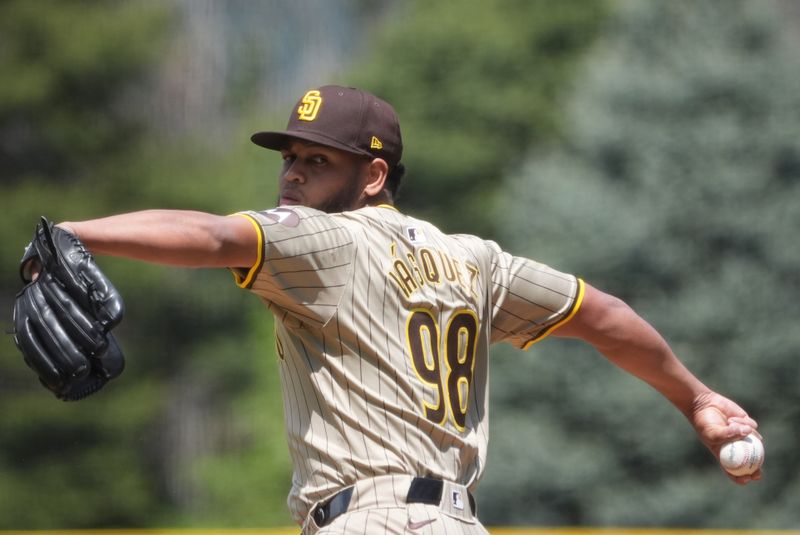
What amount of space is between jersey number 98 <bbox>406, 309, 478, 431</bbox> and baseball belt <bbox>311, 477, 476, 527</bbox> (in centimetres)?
14

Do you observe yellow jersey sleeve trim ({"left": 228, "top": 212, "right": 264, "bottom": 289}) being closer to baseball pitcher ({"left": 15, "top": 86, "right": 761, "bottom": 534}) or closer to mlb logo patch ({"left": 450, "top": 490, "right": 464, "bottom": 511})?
baseball pitcher ({"left": 15, "top": 86, "right": 761, "bottom": 534})

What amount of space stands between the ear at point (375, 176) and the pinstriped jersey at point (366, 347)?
129 mm

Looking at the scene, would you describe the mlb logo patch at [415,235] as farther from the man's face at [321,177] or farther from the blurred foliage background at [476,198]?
the blurred foliage background at [476,198]

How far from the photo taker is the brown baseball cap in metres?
3.13

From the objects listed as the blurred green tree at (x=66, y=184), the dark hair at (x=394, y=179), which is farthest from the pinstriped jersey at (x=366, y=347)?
the blurred green tree at (x=66, y=184)

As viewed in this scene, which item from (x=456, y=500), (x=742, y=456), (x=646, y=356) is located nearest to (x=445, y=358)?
(x=456, y=500)

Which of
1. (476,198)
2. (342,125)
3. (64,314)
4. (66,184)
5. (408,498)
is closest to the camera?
(64,314)

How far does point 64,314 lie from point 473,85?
14006mm

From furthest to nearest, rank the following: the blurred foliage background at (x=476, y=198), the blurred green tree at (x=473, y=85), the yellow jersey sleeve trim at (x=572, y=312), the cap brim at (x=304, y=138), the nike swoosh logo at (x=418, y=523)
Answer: the blurred green tree at (x=473, y=85)
the blurred foliage background at (x=476, y=198)
the yellow jersey sleeve trim at (x=572, y=312)
the cap brim at (x=304, y=138)
the nike swoosh logo at (x=418, y=523)

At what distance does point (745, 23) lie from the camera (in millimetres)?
12227

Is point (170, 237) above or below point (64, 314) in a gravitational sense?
above

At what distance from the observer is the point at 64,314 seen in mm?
2500

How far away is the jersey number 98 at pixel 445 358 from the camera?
117 inches

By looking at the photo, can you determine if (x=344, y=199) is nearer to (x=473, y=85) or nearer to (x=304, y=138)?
(x=304, y=138)
